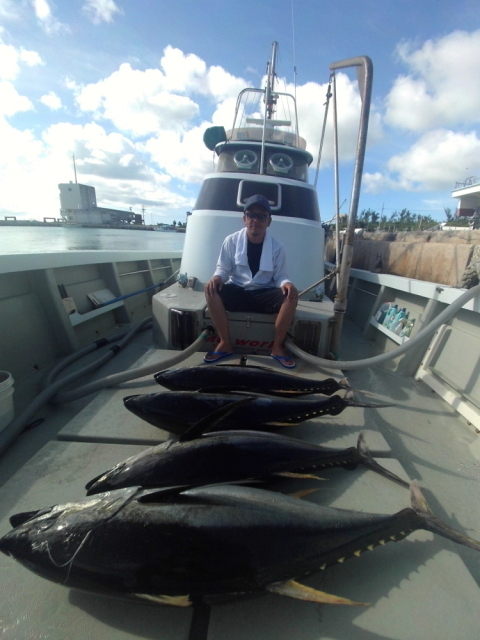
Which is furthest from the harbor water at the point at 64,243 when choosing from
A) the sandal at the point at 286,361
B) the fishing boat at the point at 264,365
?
the sandal at the point at 286,361

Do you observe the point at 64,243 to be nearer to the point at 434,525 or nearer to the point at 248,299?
the point at 248,299

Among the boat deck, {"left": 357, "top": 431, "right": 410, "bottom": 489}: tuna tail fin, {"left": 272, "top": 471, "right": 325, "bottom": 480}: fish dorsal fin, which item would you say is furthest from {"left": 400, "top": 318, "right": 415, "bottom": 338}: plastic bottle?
{"left": 272, "top": 471, "right": 325, "bottom": 480}: fish dorsal fin

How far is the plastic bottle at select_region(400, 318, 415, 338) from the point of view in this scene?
4240mm

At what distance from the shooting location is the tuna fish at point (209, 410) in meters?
1.90

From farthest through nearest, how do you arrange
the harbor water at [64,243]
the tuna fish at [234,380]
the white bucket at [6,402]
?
the harbor water at [64,243]
the white bucket at [6,402]
the tuna fish at [234,380]

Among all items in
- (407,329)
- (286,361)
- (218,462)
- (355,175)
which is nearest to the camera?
(218,462)

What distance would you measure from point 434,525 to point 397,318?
12.0 feet

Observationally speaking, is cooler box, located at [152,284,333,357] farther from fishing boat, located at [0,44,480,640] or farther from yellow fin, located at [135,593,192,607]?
yellow fin, located at [135,593,192,607]

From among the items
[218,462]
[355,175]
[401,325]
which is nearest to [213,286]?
[355,175]

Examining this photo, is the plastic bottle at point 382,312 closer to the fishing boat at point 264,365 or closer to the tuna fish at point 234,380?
the fishing boat at point 264,365

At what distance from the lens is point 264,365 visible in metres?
2.93

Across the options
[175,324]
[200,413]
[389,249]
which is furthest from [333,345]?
[389,249]

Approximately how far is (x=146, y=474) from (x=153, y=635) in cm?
55

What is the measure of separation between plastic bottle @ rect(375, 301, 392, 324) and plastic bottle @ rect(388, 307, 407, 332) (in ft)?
1.11
